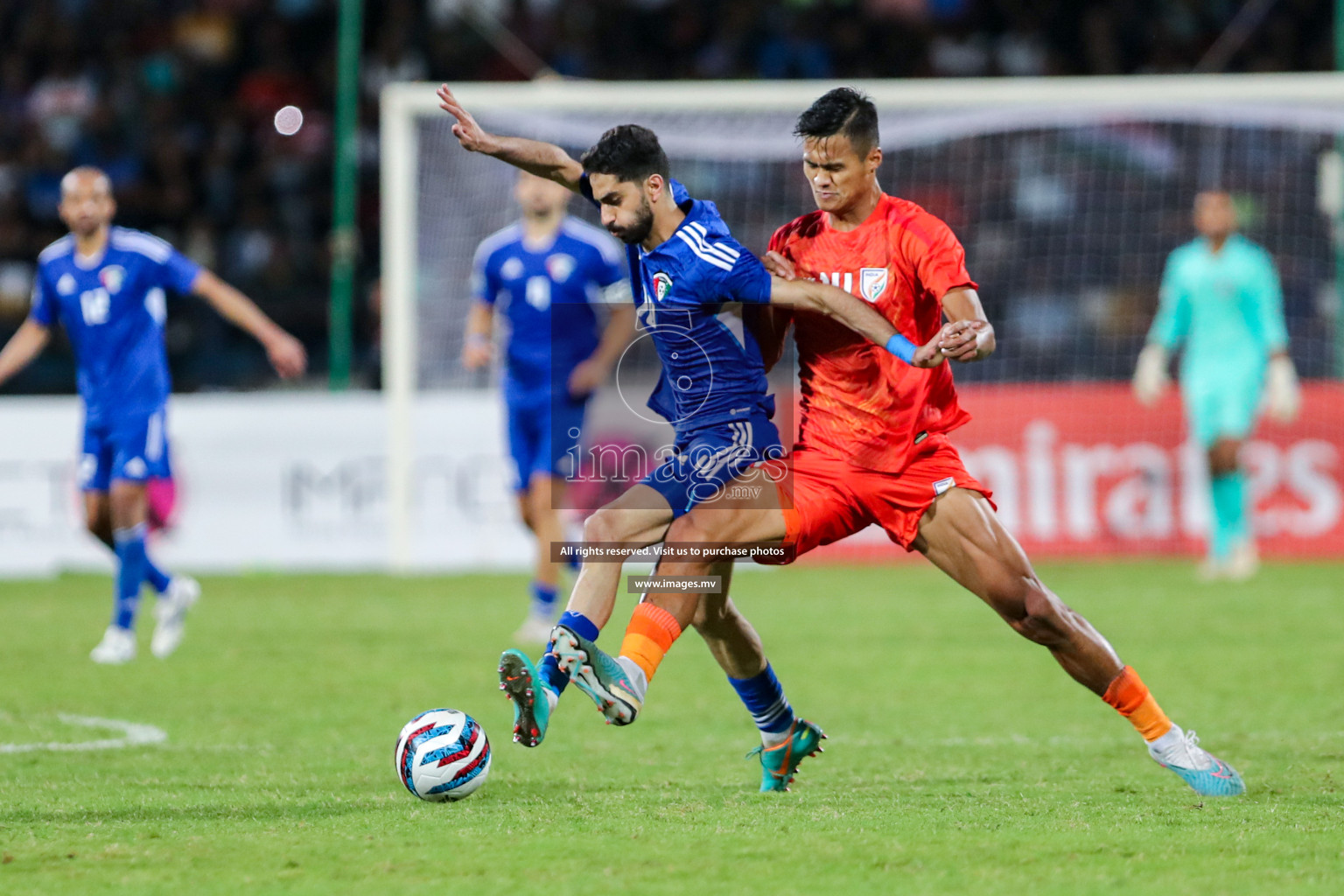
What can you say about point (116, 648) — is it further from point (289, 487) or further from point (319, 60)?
point (319, 60)

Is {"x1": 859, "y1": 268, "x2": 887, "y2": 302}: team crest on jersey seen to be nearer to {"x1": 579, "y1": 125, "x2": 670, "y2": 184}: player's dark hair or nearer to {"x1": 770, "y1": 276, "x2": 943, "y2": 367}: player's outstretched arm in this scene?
{"x1": 770, "y1": 276, "x2": 943, "y2": 367}: player's outstretched arm

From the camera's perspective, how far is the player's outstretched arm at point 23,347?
9.52m

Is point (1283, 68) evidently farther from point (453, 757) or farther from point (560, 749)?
point (453, 757)

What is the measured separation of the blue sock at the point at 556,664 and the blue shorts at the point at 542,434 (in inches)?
215

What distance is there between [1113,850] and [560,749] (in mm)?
2687

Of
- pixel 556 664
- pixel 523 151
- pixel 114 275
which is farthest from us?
pixel 114 275

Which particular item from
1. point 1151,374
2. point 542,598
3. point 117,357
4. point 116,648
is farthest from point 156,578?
point 1151,374

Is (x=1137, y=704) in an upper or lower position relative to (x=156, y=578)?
upper

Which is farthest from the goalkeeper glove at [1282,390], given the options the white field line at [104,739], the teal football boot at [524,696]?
the teal football boot at [524,696]

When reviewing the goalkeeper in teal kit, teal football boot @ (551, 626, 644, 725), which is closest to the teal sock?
the goalkeeper in teal kit

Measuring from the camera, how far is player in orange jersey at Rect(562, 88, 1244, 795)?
5410 millimetres

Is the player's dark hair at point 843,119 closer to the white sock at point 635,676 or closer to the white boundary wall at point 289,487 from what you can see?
the white sock at point 635,676

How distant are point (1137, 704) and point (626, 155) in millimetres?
2375

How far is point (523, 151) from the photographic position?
232 inches
